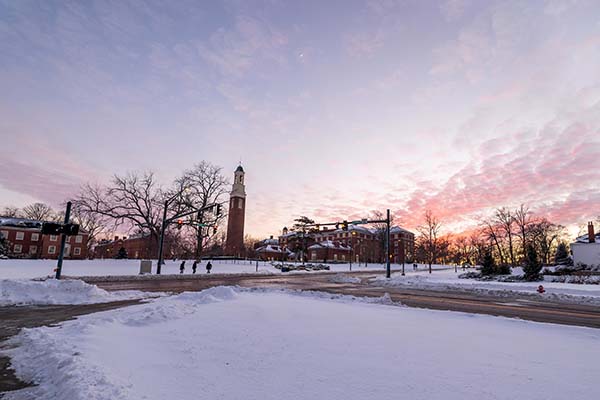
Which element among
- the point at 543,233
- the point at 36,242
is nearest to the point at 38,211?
the point at 36,242

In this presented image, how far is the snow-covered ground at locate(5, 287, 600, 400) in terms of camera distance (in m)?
3.59

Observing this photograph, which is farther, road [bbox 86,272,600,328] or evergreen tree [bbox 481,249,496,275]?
evergreen tree [bbox 481,249,496,275]

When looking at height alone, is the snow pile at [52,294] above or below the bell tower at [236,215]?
below

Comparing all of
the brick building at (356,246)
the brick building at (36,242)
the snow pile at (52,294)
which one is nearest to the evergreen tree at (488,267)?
the snow pile at (52,294)

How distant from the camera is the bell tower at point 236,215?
3278 inches

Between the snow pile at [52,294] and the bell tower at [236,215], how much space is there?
70.0 meters

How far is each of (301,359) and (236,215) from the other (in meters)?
80.4

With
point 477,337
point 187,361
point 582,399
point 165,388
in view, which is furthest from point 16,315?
point 582,399

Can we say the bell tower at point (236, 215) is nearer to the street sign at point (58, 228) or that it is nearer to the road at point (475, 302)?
the road at point (475, 302)

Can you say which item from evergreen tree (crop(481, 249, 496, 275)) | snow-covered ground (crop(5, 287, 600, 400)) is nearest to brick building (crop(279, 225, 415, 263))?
evergreen tree (crop(481, 249, 496, 275))

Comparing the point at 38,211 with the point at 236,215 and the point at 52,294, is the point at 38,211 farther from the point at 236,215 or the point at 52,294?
the point at 52,294

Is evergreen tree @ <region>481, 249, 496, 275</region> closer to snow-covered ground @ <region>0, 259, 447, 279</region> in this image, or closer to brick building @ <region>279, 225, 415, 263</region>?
snow-covered ground @ <region>0, 259, 447, 279</region>

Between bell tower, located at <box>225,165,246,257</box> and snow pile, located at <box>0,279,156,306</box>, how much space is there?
70038mm

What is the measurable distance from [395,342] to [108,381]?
4419 mm
